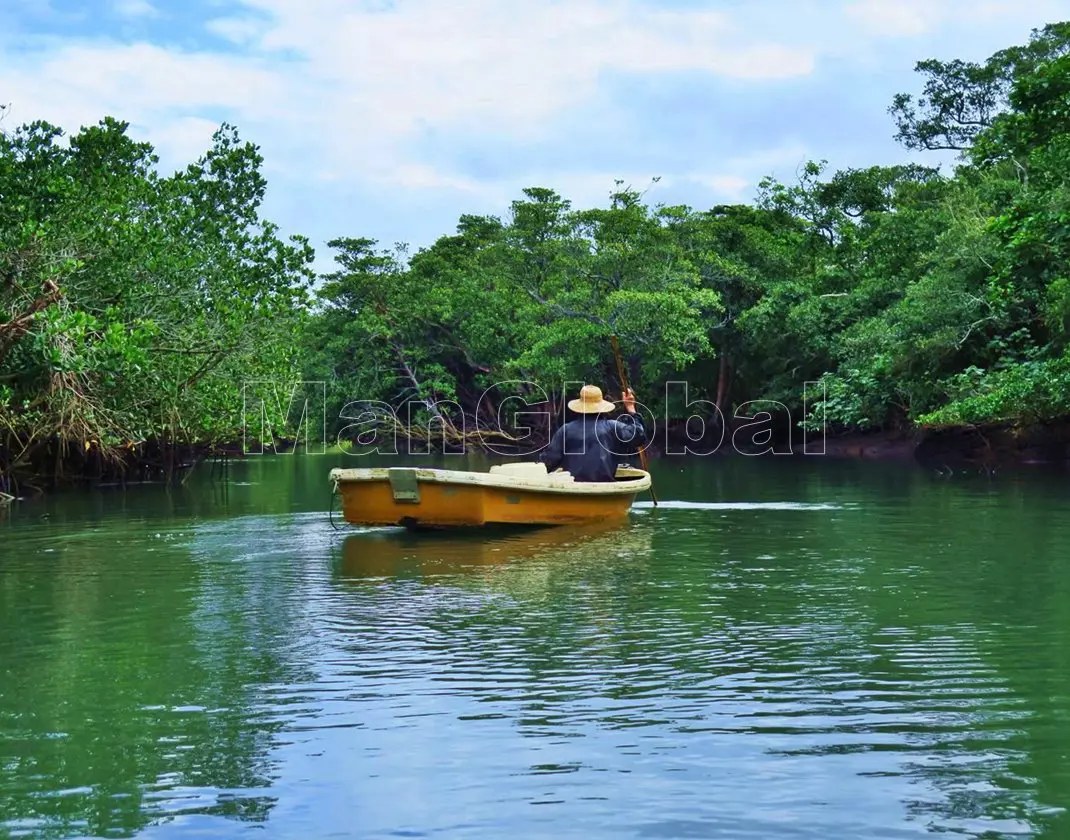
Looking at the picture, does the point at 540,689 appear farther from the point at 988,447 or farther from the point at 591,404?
the point at 988,447

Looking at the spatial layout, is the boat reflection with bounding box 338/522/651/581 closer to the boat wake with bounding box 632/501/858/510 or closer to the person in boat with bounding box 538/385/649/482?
the person in boat with bounding box 538/385/649/482

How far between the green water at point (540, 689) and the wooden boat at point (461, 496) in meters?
0.54

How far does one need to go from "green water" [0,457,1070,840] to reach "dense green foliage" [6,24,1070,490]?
6595mm

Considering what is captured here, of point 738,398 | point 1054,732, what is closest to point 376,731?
point 1054,732

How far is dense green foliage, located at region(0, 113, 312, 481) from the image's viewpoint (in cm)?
1711

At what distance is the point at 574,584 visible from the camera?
394 inches

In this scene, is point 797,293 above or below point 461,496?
above

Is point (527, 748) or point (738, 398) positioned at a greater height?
point (738, 398)

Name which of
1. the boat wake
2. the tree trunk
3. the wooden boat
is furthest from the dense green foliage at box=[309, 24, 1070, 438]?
the wooden boat

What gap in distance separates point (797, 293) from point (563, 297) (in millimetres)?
6131

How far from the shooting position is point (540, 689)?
20.9 feet

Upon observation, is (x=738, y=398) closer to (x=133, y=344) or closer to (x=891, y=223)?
(x=891, y=223)

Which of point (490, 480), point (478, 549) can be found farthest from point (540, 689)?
point (490, 480)

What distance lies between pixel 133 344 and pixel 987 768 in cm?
1411
